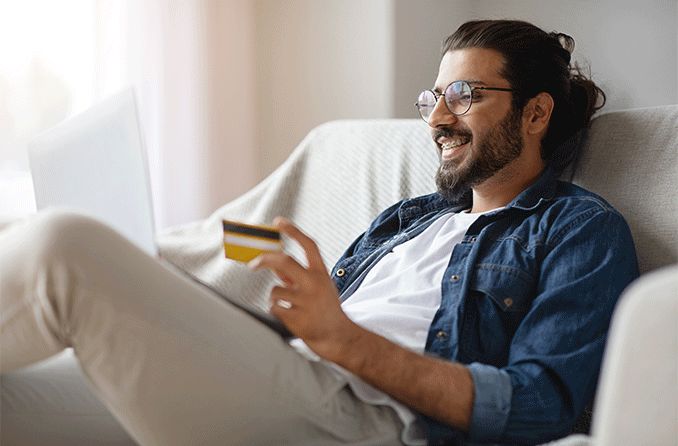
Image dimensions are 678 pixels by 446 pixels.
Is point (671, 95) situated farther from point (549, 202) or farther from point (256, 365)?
point (256, 365)

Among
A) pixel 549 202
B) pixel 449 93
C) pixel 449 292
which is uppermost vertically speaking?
pixel 449 93

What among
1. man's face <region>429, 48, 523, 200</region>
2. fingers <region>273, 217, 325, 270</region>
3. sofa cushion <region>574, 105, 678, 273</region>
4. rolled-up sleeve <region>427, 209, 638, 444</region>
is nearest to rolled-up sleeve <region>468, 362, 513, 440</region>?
rolled-up sleeve <region>427, 209, 638, 444</region>

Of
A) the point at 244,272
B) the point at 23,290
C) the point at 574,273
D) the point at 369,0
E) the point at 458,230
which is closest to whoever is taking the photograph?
the point at 23,290

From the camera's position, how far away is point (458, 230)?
5.41 ft

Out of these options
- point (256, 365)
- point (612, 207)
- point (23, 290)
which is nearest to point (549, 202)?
point (612, 207)

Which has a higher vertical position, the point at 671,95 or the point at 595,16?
the point at 595,16

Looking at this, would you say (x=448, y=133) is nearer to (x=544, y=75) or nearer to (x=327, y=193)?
(x=544, y=75)

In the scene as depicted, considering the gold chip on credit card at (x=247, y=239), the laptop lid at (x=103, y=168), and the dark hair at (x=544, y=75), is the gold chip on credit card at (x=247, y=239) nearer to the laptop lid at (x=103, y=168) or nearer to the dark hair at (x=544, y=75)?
the laptop lid at (x=103, y=168)

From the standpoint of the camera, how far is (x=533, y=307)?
1353 millimetres

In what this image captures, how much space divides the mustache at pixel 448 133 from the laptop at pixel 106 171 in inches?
24.0

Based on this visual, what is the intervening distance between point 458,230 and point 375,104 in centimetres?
147

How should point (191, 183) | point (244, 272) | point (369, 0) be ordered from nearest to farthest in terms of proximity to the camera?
point (244, 272) → point (369, 0) → point (191, 183)

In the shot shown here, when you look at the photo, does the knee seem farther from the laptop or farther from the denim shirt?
the denim shirt

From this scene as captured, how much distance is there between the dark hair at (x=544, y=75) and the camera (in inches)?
67.2
